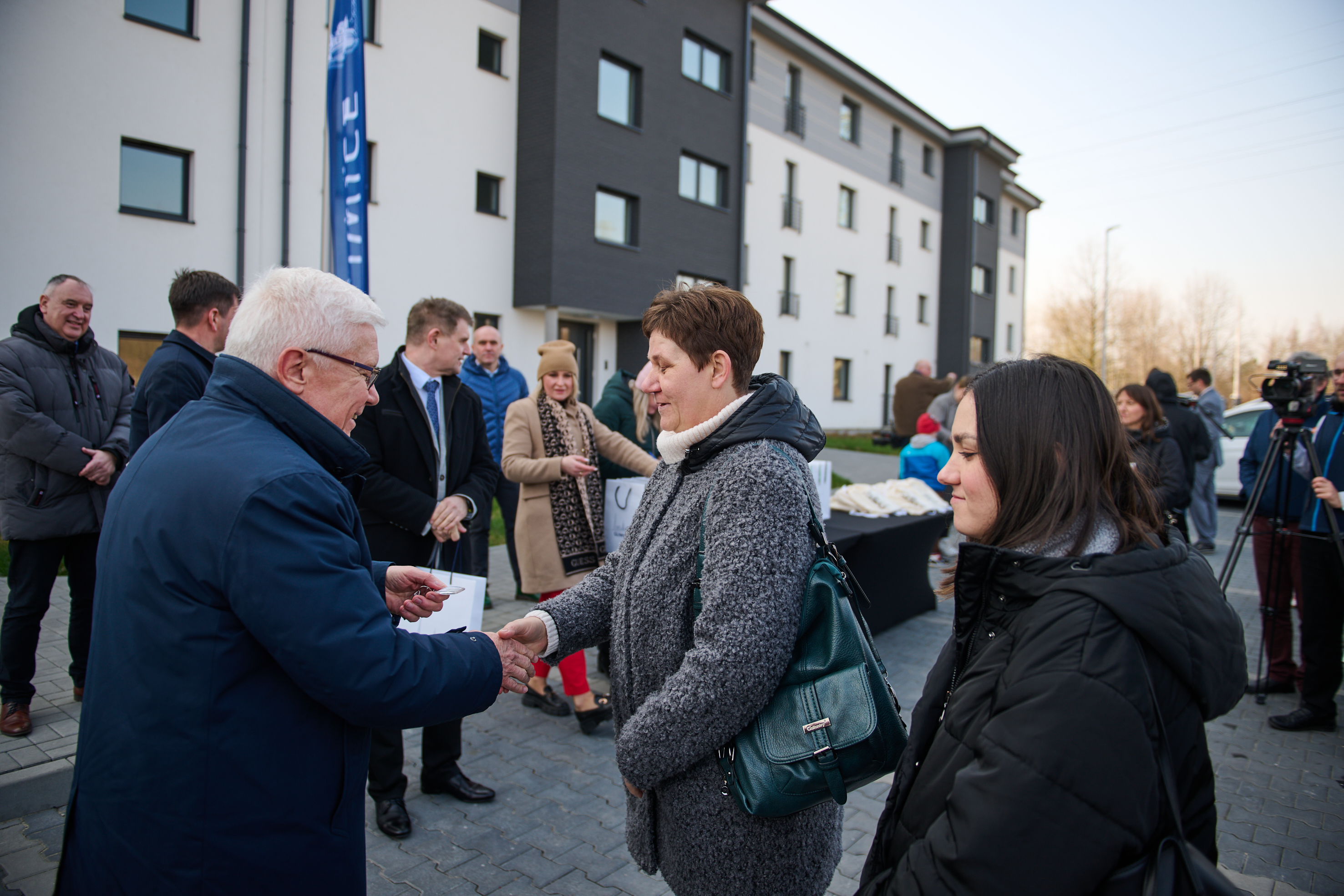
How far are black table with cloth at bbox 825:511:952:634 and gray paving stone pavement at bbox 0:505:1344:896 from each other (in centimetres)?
120

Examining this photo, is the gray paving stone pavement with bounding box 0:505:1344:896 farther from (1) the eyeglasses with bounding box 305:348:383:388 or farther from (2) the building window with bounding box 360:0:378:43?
(2) the building window with bounding box 360:0:378:43

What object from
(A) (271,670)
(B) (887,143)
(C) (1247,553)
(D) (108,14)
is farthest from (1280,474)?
(B) (887,143)

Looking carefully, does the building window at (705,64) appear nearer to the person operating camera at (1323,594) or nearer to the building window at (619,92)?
the building window at (619,92)

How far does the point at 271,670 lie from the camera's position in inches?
60.4

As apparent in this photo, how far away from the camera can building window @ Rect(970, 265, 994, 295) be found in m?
36.0

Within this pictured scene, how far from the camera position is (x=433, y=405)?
3740 mm

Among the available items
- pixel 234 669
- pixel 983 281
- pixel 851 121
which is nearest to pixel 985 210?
pixel 983 281

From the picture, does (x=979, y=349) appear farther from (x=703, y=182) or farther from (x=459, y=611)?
(x=459, y=611)

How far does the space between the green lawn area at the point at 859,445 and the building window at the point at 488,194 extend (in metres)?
9.54

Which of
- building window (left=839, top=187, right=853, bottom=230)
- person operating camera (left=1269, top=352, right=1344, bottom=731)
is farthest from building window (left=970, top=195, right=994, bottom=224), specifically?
person operating camera (left=1269, top=352, right=1344, bottom=731)

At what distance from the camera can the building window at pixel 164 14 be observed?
12016mm

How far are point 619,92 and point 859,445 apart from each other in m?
11.2

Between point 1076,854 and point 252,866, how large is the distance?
4.82 ft

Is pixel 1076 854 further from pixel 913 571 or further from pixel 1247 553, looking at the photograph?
pixel 1247 553
